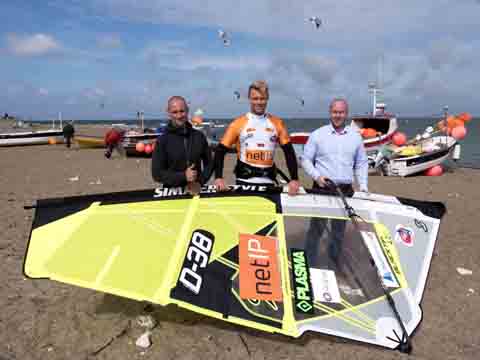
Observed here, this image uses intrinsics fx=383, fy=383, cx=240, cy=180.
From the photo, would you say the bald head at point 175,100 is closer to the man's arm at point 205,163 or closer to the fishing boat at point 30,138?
the man's arm at point 205,163

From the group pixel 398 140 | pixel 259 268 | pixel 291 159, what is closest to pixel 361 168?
pixel 291 159

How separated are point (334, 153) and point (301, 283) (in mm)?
1558

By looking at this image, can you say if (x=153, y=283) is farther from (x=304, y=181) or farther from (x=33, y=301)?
(x=304, y=181)

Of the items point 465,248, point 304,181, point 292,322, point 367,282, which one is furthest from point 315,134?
point 304,181

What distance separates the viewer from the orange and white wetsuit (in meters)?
4.12

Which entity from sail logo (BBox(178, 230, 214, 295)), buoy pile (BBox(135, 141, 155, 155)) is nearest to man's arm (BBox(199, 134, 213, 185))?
sail logo (BBox(178, 230, 214, 295))

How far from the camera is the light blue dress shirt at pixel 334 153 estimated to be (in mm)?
4371

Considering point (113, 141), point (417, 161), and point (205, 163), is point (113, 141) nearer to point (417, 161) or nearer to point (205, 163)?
point (417, 161)

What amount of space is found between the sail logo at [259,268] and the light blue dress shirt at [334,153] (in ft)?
3.56

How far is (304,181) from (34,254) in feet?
35.7

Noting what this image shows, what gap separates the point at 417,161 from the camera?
14.7 meters

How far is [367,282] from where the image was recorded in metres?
3.77

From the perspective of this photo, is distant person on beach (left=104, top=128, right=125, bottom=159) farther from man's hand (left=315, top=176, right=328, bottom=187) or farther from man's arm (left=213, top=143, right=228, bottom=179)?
man's hand (left=315, top=176, right=328, bottom=187)

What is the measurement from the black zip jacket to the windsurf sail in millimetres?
201
